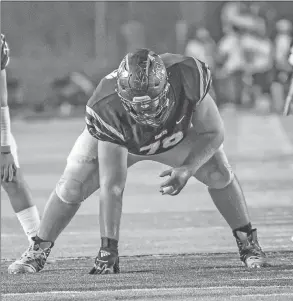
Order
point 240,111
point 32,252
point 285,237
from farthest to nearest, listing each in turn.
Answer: point 240,111
point 285,237
point 32,252

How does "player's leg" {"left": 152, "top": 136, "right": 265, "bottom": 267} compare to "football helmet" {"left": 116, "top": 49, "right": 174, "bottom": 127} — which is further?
"player's leg" {"left": 152, "top": 136, "right": 265, "bottom": 267}

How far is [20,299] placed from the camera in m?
5.86

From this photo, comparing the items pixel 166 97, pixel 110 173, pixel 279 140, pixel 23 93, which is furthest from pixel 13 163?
pixel 23 93

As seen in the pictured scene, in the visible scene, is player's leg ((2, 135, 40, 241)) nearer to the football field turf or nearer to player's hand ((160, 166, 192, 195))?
the football field turf

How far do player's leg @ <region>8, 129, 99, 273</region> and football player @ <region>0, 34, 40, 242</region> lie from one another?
53 centimetres

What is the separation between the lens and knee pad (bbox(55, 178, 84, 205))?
6.90m

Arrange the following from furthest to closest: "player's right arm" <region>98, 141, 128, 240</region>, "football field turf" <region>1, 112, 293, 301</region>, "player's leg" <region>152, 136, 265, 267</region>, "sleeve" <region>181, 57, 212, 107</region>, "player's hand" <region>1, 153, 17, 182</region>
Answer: "player's hand" <region>1, 153, 17, 182</region>, "player's leg" <region>152, 136, 265, 267</region>, "player's right arm" <region>98, 141, 128, 240</region>, "sleeve" <region>181, 57, 212, 107</region>, "football field turf" <region>1, 112, 293, 301</region>

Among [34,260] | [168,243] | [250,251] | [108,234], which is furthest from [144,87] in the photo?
[168,243]

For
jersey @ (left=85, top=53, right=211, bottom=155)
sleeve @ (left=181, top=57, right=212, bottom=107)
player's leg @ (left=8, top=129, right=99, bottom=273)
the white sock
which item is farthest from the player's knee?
the white sock

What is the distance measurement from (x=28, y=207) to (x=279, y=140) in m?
10.1

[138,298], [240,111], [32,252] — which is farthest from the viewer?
[240,111]

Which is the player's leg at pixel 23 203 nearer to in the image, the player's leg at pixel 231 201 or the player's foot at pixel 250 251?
the player's leg at pixel 231 201

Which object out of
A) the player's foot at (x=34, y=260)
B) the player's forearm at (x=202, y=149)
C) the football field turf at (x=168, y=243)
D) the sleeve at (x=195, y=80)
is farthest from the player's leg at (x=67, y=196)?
the sleeve at (x=195, y=80)

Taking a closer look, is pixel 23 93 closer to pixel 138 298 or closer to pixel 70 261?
pixel 70 261
